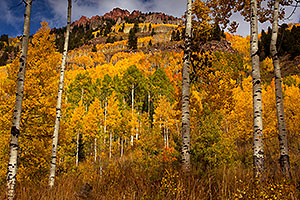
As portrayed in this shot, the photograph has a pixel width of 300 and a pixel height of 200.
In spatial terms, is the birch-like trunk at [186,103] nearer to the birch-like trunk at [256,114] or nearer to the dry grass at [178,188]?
the dry grass at [178,188]

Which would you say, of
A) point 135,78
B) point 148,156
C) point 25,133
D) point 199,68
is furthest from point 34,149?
point 135,78

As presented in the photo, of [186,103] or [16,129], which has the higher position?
[186,103]

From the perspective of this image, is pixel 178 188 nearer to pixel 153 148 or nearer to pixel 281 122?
pixel 281 122

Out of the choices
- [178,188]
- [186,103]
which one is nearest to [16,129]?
[178,188]

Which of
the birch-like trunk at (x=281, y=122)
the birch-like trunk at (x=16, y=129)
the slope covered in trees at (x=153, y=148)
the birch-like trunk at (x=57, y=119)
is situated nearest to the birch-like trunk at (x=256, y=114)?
the slope covered in trees at (x=153, y=148)

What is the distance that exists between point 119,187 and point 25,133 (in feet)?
27.7

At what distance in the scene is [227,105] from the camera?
16.0 m

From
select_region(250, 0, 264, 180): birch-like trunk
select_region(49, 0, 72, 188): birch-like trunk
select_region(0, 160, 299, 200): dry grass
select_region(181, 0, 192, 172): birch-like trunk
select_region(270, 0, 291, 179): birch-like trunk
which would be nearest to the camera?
select_region(0, 160, 299, 200): dry grass


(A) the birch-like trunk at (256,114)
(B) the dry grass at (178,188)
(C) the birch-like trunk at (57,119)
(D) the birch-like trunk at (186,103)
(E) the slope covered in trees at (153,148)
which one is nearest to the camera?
A: (B) the dry grass at (178,188)

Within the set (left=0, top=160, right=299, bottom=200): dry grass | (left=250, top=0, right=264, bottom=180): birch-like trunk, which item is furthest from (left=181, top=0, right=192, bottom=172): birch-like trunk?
(left=250, top=0, right=264, bottom=180): birch-like trunk

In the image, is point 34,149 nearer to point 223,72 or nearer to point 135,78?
point 223,72

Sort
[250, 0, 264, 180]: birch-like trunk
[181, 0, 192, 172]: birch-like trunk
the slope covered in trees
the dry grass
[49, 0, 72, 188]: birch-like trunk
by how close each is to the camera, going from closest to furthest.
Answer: the dry grass → the slope covered in trees → [250, 0, 264, 180]: birch-like trunk → [181, 0, 192, 172]: birch-like trunk → [49, 0, 72, 188]: birch-like trunk

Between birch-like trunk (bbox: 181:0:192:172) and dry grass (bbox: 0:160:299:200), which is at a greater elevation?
birch-like trunk (bbox: 181:0:192:172)

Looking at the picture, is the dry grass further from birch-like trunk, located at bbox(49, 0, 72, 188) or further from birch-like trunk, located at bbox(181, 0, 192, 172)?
birch-like trunk, located at bbox(49, 0, 72, 188)
